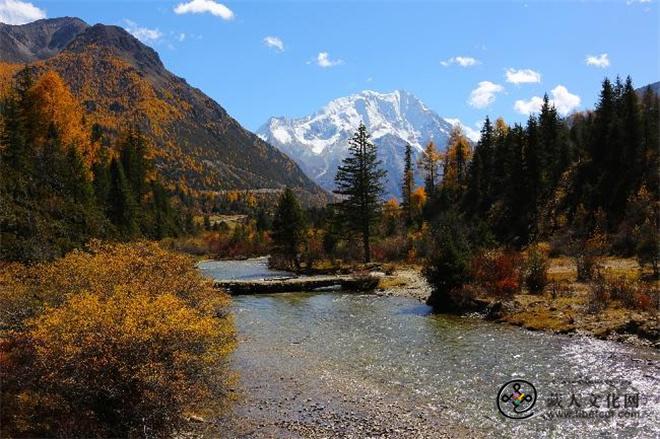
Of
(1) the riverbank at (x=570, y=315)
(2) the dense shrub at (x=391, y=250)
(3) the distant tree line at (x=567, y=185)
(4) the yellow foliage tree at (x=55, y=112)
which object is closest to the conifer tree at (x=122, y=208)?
(4) the yellow foliage tree at (x=55, y=112)

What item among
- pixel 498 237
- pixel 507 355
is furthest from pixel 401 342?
pixel 498 237

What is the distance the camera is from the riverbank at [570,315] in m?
23.5

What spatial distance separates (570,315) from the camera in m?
27.3

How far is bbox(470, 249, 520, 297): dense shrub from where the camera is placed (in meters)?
33.8

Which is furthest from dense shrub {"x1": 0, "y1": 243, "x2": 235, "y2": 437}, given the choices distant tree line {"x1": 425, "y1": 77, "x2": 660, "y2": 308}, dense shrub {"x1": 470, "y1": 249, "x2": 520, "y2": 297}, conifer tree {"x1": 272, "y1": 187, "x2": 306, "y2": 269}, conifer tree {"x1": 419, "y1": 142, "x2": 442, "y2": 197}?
conifer tree {"x1": 419, "y1": 142, "x2": 442, "y2": 197}

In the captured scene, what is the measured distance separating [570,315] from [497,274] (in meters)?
7.78

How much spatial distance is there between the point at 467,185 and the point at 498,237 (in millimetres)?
30418

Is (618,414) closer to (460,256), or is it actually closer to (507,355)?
(507,355)

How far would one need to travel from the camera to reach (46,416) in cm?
1379

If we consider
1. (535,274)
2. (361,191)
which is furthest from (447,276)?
(361,191)

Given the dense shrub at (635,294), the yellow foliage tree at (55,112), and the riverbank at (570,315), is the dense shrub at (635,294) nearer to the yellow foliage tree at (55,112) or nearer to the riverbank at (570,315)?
the riverbank at (570,315)

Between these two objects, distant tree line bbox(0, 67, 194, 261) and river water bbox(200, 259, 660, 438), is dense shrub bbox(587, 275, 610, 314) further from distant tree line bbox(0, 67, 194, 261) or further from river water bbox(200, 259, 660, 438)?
distant tree line bbox(0, 67, 194, 261)

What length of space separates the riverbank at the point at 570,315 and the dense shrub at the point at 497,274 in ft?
2.91

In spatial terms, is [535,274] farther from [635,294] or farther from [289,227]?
[289,227]
